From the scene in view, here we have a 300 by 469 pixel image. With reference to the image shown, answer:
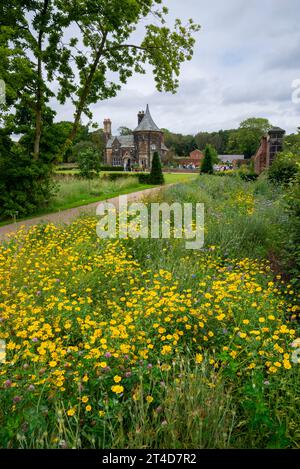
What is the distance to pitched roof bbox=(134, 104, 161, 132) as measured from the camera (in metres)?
59.7

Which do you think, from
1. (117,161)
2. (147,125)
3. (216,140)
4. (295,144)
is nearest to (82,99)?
(295,144)

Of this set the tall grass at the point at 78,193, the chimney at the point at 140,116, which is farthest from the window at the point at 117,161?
the tall grass at the point at 78,193

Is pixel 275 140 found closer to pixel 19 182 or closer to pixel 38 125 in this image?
pixel 38 125

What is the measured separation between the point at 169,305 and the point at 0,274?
247 centimetres

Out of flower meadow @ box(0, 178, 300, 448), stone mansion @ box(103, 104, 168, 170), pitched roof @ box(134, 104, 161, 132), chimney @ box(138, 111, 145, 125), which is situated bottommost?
flower meadow @ box(0, 178, 300, 448)

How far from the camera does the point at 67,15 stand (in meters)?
9.62

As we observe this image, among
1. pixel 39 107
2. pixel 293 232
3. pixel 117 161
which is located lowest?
pixel 293 232

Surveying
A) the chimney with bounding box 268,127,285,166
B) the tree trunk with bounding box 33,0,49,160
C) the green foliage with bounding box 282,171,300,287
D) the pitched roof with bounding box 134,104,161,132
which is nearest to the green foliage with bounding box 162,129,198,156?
the pitched roof with bounding box 134,104,161,132

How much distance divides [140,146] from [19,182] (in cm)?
5290

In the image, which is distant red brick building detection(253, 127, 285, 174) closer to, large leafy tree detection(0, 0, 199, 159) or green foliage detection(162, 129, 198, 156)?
large leafy tree detection(0, 0, 199, 159)

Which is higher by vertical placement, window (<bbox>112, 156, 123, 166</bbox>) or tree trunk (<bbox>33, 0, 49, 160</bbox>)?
window (<bbox>112, 156, 123, 166</bbox>)

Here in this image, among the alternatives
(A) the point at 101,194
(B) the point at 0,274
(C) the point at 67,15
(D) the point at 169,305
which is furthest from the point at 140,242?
(A) the point at 101,194

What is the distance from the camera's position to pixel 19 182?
9.46 metres
